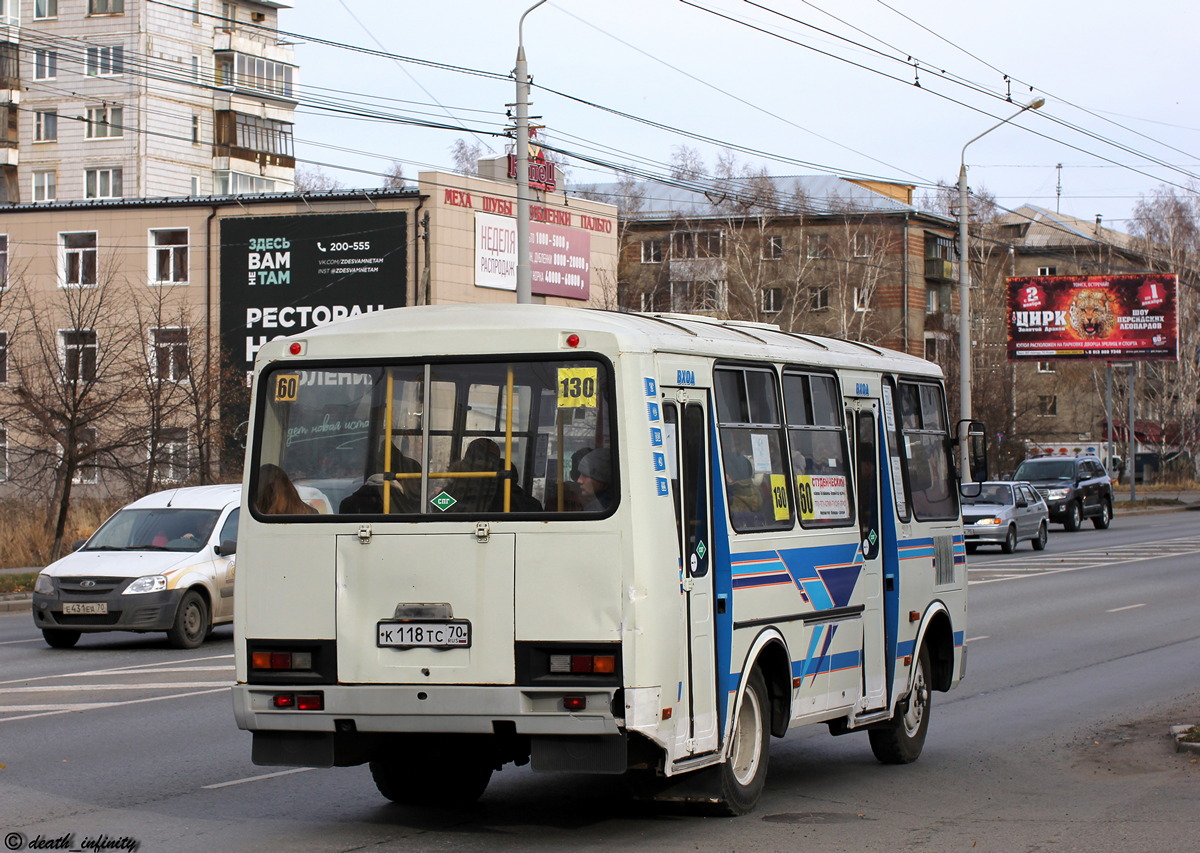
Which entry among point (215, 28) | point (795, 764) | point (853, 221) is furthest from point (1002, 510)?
point (215, 28)

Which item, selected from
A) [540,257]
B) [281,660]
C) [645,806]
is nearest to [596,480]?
[281,660]

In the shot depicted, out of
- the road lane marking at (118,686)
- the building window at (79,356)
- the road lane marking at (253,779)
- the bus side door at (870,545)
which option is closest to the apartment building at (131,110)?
the building window at (79,356)

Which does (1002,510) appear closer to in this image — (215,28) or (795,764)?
(795,764)

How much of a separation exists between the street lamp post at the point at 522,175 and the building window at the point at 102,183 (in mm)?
49964

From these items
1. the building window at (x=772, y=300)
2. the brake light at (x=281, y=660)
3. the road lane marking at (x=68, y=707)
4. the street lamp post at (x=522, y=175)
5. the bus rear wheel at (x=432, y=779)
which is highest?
the building window at (x=772, y=300)

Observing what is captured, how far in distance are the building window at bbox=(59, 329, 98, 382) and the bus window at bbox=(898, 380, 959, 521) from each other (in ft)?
63.8

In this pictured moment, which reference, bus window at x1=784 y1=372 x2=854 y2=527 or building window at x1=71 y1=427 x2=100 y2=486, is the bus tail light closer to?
bus window at x1=784 y1=372 x2=854 y2=527

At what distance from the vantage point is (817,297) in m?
75.2

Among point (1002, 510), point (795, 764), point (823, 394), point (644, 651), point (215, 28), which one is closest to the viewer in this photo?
point (644, 651)

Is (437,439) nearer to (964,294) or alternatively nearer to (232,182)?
(964,294)

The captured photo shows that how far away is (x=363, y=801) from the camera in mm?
9078

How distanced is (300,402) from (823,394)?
318cm

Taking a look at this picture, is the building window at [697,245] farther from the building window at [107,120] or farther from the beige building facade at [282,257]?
the building window at [107,120]

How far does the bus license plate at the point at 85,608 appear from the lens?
17000 mm
